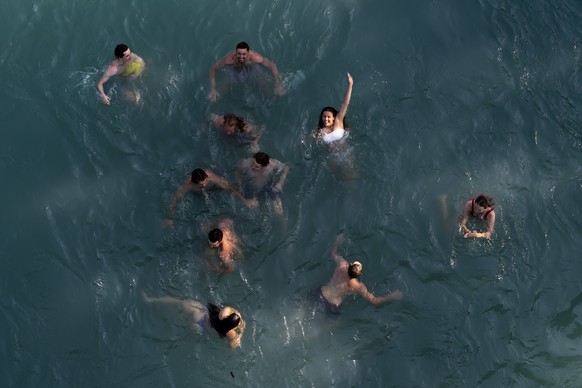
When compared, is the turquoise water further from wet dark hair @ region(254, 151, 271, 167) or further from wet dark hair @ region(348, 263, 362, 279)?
wet dark hair @ region(254, 151, 271, 167)

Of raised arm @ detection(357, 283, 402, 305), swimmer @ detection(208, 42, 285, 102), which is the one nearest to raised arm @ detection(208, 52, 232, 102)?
swimmer @ detection(208, 42, 285, 102)

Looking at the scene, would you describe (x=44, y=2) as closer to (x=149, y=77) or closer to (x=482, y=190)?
(x=149, y=77)

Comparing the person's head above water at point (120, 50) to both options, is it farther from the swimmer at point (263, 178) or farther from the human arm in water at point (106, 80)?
the swimmer at point (263, 178)

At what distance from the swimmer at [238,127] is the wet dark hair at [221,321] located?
3.52 meters

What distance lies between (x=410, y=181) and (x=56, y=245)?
7060 mm

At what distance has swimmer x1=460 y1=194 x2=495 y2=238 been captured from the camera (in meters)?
12.0

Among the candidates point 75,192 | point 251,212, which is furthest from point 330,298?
point 75,192

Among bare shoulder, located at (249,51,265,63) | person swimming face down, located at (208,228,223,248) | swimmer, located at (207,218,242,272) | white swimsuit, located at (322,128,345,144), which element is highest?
bare shoulder, located at (249,51,265,63)

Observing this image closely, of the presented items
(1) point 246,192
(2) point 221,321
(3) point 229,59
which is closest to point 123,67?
(3) point 229,59

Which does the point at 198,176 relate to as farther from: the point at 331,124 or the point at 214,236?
the point at 331,124

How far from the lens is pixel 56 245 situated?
12594mm

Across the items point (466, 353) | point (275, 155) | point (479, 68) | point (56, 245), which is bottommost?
point (466, 353)

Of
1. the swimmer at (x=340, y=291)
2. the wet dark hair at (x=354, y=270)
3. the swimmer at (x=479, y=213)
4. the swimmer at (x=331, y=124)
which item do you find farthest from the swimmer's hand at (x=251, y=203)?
the swimmer at (x=479, y=213)

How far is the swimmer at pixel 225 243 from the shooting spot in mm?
11617
